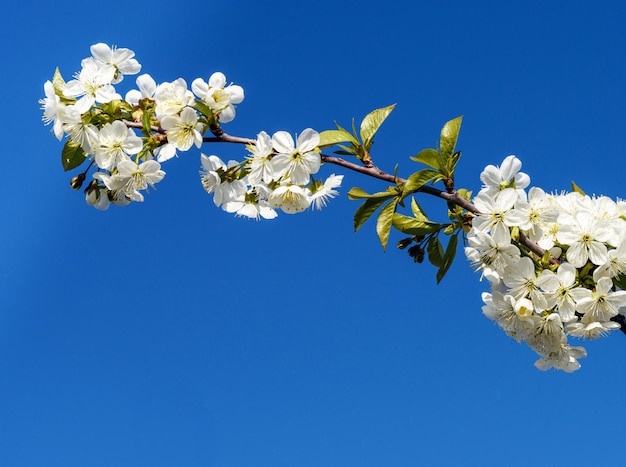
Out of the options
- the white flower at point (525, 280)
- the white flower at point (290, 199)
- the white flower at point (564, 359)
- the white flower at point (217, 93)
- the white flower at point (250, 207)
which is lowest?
the white flower at point (564, 359)

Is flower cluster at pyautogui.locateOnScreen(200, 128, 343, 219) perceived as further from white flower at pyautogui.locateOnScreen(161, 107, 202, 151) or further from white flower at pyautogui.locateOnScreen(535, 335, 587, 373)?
white flower at pyautogui.locateOnScreen(535, 335, 587, 373)

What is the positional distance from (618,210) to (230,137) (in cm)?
129

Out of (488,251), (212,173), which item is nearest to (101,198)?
(212,173)

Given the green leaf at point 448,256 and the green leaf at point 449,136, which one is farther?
the green leaf at point 448,256

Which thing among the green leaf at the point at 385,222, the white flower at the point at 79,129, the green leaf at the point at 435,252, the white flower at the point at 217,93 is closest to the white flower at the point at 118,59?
the white flower at the point at 79,129

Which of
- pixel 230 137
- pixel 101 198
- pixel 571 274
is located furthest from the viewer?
pixel 101 198

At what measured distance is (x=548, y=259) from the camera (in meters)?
2.23

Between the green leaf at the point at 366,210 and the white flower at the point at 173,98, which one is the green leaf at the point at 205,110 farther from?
the green leaf at the point at 366,210

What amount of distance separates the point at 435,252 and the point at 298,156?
0.61 meters

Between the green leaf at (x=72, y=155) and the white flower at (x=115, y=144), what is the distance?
10 centimetres

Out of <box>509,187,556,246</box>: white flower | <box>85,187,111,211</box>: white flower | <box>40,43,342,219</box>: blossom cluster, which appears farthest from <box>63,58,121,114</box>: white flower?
<box>509,187,556,246</box>: white flower

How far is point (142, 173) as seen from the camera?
2416mm

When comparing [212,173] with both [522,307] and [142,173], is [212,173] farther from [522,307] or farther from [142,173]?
[522,307]

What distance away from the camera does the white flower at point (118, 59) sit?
2588mm
